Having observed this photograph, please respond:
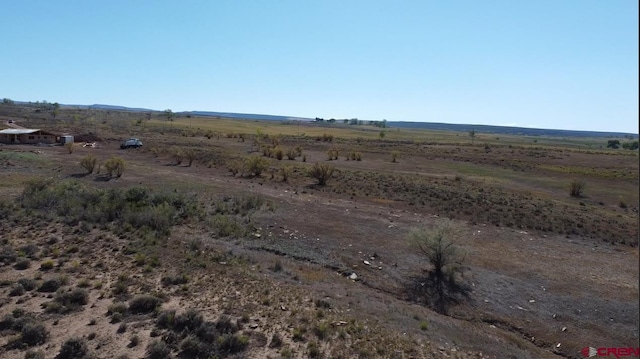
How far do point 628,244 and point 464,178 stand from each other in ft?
80.6

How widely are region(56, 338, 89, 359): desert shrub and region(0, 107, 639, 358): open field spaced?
5 centimetres

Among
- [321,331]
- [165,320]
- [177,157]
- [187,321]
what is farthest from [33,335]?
[177,157]

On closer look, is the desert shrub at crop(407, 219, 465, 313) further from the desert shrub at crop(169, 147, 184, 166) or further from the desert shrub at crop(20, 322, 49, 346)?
the desert shrub at crop(169, 147, 184, 166)

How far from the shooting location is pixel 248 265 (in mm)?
16812

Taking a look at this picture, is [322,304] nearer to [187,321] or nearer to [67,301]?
[187,321]

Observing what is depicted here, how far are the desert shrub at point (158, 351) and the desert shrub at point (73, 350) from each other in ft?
4.61

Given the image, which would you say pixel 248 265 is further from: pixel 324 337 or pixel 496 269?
pixel 496 269

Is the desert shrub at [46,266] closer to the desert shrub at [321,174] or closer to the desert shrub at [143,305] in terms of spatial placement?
the desert shrub at [143,305]

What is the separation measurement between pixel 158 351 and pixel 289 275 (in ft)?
22.2

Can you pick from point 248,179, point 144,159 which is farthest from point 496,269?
point 144,159

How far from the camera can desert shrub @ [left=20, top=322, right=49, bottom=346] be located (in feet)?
34.1

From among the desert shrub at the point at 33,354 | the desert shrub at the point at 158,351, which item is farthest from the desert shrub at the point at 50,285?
the desert shrub at the point at 158,351

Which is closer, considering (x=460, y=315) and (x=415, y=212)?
(x=460, y=315)

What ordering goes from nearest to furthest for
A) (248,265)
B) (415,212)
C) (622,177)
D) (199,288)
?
(199,288) → (248,265) → (415,212) → (622,177)
